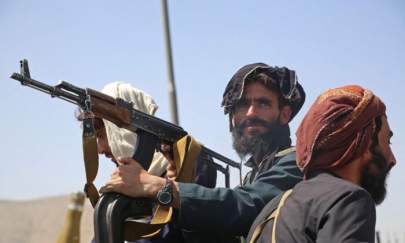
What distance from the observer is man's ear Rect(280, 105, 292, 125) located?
3.39 m

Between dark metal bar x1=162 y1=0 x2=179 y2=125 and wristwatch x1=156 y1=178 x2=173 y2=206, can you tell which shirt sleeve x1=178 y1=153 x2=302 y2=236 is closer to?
wristwatch x1=156 y1=178 x2=173 y2=206

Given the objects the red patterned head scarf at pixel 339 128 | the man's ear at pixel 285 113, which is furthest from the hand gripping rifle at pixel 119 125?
the red patterned head scarf at pixel 339 128

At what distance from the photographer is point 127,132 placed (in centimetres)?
301

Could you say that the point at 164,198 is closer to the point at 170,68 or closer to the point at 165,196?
the point at 165,196

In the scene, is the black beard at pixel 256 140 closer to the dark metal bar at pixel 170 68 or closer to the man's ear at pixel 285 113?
the man's ear at pixel 285 113

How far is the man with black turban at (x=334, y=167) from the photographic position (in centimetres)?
176

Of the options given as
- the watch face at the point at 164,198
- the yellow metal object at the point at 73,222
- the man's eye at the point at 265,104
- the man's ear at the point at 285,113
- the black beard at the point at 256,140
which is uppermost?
the man's eye at the point at 265,104

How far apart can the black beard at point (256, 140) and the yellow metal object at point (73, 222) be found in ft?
4.42

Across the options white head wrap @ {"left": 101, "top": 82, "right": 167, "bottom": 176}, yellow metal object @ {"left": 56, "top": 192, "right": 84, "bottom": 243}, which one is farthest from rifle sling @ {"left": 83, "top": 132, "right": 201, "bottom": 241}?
yellow metal object @ {"left": 56, "top": 192, "right": 84, "bottom": 243}

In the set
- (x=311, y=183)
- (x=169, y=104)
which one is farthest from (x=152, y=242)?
(x=169, y=104)

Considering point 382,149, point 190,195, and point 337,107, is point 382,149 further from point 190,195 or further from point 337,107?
point 190,195

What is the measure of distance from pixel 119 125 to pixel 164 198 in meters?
0.45

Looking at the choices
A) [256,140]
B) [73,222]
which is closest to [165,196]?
[256,140]

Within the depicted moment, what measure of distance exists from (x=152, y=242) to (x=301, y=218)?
1.08 meters
